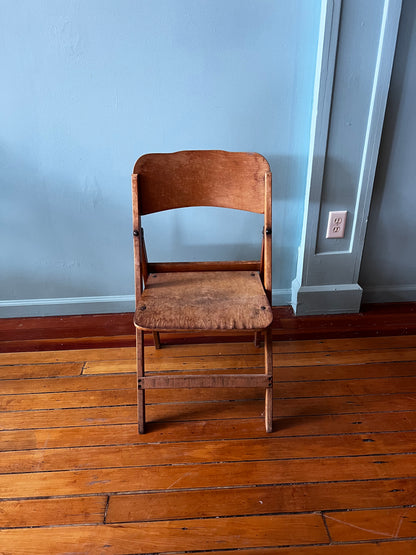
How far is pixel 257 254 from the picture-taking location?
189 cm

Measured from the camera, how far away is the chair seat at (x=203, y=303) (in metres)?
1.17

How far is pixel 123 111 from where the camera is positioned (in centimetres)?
161

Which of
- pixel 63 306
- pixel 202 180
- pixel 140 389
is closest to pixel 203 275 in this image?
pixel 202 180

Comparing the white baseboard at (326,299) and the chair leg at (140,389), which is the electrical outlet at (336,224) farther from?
the chair leg at (140,389)

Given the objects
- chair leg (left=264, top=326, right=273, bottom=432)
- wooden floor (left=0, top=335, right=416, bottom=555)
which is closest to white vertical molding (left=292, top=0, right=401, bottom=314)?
wooden floor (left=0, top=335, right=416, bottom=555)

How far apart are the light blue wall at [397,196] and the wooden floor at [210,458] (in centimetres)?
47

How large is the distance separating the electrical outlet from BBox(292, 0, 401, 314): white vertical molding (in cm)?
5

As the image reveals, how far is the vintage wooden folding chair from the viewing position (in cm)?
120

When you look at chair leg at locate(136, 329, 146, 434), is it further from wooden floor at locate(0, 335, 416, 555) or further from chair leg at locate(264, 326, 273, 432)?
chair leg at locate(264, 326, 273, 432)

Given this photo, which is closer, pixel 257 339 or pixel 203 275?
pixel 203 275

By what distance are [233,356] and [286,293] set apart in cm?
52

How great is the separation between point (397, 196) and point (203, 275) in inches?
40.8

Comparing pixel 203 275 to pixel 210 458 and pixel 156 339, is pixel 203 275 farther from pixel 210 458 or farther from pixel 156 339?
pixel 210 458

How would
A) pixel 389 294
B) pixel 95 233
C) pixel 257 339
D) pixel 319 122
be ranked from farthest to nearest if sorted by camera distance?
1. pixel 389 294
2. pixel 95 233
3. pixel 257 339
4. pixel 319 122
